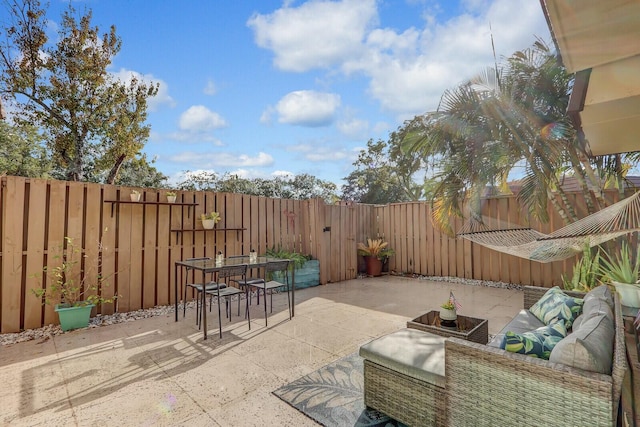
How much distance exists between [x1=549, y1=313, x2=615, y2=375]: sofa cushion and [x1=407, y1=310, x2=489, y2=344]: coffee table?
0.99m

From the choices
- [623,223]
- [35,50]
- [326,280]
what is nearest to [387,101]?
[326,280]

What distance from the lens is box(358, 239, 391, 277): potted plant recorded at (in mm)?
7250

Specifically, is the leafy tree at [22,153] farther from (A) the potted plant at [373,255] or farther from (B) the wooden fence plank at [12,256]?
(A) the potted plant at [373,255]

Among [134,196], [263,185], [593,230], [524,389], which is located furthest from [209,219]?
[263,185]

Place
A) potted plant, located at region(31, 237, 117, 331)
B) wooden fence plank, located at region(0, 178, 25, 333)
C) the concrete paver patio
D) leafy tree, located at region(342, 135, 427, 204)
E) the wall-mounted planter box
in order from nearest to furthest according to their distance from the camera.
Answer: the concrete paver patio
wooden fence plank, located at region(0, 178, 25, 333)
potted plant, located at region(31, 237, 117, 331)
the wall-mounted planter box
leafy tree, located at region(342, 135, 427, 204)

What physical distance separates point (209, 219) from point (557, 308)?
4.55 m

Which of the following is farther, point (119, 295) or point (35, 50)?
point (35, 50)

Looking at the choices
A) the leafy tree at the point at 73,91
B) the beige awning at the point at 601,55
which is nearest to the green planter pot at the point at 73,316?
the beige awning at the point at 601,55

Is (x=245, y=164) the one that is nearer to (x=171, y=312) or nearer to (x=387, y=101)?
(x=387, y=101)

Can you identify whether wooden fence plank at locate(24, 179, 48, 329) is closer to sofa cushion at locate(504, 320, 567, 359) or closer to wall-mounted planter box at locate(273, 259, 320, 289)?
wall-mounted planter box at locate(273, 259, 320, 289)

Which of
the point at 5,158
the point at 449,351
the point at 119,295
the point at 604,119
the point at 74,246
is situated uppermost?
the point at 5,158

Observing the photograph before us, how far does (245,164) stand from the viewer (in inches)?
560

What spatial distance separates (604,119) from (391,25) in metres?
3.25

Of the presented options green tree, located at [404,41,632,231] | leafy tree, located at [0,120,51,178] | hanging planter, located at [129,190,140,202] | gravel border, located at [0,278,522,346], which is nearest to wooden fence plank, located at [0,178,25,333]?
gravel border, located at [0,278,522,346]
